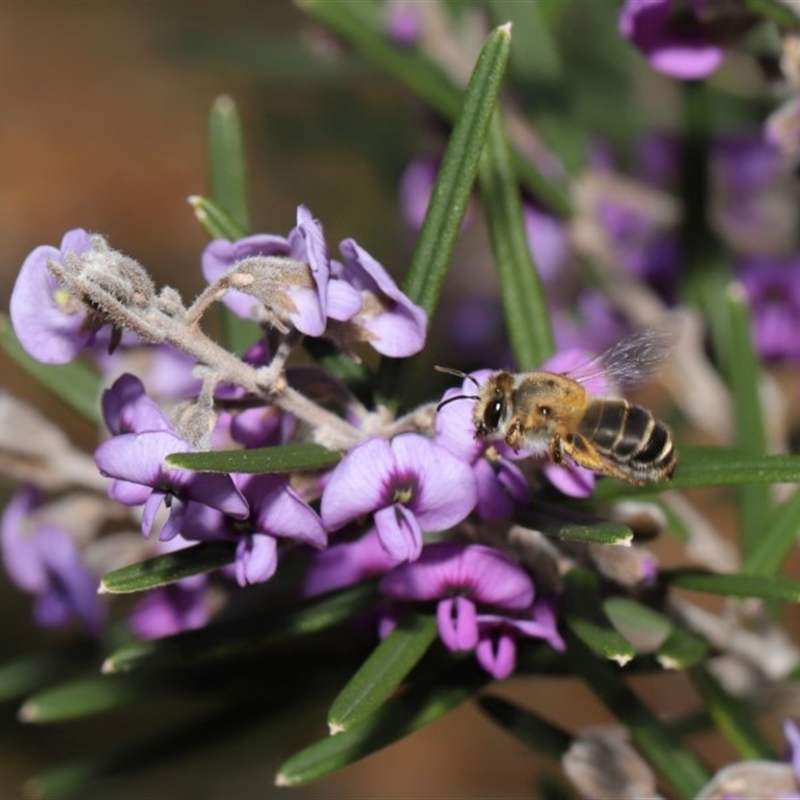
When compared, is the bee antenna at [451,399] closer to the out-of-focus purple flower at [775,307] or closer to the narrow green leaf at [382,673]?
the narrow green leaf at [382,673]

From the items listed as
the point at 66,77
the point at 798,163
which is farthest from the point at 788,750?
the point at 66,77

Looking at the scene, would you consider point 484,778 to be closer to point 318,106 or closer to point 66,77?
point 318,106

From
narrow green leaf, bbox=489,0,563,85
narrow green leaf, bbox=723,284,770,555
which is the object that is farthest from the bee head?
narrow green leaf, bbox=489,0,563,85

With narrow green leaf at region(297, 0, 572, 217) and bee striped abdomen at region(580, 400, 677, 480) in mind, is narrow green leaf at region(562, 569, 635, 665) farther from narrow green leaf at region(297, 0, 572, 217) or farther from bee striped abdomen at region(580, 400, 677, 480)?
narrow green leaf at region(297, 0, 572, 217)

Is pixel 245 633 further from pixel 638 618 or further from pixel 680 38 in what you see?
pixel 680 38

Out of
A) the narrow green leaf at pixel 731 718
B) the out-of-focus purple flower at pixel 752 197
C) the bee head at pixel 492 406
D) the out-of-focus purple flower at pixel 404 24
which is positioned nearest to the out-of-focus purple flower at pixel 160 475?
the bee head at pixel 492 406

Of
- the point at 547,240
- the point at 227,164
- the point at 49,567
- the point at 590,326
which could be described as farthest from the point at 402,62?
the point at 49,567
